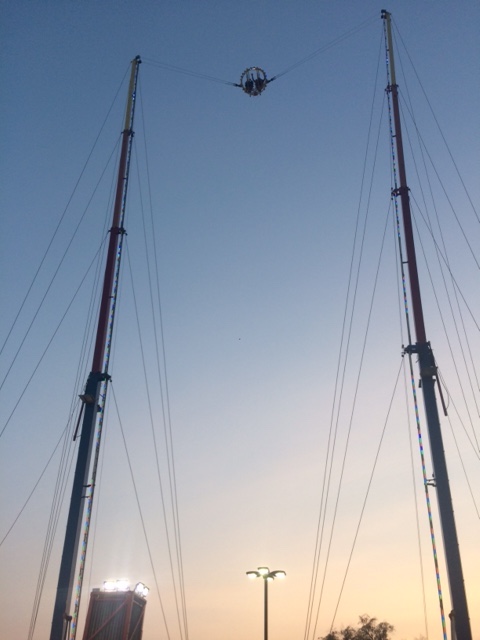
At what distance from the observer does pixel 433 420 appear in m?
25.1

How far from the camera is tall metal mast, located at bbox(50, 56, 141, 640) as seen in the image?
2372 centimetres

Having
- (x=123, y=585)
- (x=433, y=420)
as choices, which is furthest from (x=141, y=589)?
(x=433, y=420)

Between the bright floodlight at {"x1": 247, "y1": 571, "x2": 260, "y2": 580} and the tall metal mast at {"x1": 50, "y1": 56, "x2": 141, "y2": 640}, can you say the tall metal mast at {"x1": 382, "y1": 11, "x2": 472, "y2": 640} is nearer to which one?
the bright floodlight at {"x1": 247, "y1": 571, "x2": 260, "y2": 580}

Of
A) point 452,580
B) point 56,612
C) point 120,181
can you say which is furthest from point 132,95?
point 452,580

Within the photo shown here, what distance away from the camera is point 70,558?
79.7 ft

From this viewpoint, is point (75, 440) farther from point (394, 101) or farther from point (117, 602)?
point (394, 101)

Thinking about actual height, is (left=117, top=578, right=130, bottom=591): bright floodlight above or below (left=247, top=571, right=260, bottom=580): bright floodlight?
above

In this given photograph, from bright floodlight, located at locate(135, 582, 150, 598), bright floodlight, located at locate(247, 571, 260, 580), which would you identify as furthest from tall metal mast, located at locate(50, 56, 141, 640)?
bright floodlight, located at locate(135, 582, 150, 598)

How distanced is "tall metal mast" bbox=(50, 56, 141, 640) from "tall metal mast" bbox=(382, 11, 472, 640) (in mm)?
14549

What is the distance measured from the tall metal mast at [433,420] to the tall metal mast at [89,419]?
14549 mm

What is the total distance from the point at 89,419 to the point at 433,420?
15302 mm

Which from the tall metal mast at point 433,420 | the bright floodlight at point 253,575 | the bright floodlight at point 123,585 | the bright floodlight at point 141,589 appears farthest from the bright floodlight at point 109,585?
the tall metal mast at point 433,420

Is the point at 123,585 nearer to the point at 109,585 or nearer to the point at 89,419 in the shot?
the point at 109,585

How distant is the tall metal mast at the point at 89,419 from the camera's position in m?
23.7
